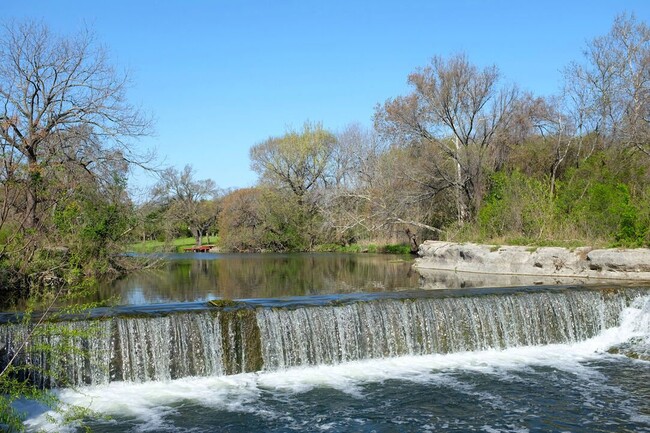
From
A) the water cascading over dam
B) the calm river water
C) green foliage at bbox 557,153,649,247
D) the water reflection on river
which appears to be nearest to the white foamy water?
the calm river water

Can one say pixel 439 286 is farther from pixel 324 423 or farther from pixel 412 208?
pixel 412 208

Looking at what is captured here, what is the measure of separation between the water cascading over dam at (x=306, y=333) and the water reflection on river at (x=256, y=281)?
12.4ft

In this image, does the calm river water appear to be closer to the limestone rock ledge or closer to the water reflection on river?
the water reflection on river

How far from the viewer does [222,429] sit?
7312 mm

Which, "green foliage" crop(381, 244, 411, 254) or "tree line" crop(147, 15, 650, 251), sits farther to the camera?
"green foliage" crop(381, 244, 411, 254)

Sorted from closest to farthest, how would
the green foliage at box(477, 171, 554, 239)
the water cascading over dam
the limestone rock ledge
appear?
the water cascading over dam, the limestone rock ledge, the green foliage at box(477, 171, 554, 239)

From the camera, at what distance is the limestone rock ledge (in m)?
15.9

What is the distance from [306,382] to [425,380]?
1.86m

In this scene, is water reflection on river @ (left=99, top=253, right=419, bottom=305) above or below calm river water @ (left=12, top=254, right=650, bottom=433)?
above

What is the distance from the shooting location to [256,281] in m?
18.6

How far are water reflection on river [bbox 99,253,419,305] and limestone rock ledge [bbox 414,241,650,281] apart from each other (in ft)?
4.88

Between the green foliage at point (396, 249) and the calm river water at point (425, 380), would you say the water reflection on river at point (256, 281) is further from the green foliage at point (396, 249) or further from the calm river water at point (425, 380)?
the green foliage at point (396, 249)

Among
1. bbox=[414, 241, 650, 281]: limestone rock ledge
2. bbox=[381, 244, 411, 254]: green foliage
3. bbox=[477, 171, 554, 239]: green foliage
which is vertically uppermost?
bbox=[477, 171, 554, 239]: green foliage

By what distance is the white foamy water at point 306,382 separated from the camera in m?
8.04
